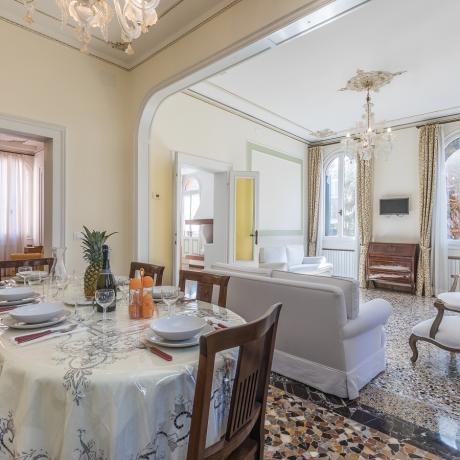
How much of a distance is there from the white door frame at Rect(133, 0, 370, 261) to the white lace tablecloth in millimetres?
2473

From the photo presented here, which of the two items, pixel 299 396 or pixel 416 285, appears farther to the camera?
pixel 416 285

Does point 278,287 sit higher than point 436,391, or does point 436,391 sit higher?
point 278,287

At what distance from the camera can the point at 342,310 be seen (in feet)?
7.34

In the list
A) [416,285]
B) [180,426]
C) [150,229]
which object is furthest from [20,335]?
[416,285]

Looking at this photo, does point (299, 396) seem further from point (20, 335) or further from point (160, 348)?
point (20, 335)

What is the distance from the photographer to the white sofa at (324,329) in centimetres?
227

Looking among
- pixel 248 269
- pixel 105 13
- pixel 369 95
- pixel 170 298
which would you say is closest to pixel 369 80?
pixel 369 95

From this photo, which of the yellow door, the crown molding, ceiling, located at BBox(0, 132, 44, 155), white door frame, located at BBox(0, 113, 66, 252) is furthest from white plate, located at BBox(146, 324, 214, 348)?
ceiling, located at BBox(0, 132, 44, 155)

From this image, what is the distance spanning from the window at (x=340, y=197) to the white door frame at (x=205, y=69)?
4.79m

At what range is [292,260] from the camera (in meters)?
6.41

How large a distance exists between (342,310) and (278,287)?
0.54 meters

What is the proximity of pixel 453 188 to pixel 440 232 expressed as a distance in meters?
0.86

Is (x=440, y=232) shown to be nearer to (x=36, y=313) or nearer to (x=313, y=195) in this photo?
(x=313, y=195)

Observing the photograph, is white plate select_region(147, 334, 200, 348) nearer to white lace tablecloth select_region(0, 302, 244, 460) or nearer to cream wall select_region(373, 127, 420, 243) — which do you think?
white lace tablecloth select_region(0, 302, 244, 460)
